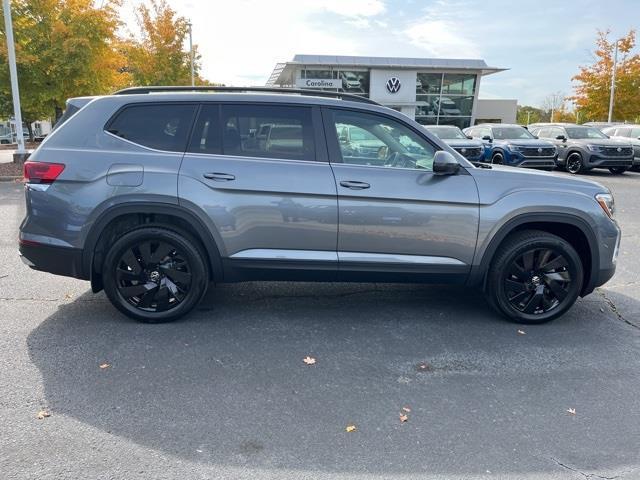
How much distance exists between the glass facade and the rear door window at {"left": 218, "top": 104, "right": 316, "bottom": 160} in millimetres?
33562

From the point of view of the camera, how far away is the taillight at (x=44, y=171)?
408 centimetres

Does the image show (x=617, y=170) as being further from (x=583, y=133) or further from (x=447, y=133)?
(x=447, y=133)

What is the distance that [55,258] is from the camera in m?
4.14

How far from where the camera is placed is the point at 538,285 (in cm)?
443

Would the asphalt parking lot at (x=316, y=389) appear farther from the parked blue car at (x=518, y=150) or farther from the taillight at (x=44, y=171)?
the parked blue car at (x=518, y=150)

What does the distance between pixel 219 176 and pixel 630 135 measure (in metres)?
20.6

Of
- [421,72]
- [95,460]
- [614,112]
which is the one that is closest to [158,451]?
[95,460]

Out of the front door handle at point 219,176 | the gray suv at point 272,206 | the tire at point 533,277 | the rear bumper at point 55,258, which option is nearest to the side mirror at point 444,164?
the gray suv at point 272,206

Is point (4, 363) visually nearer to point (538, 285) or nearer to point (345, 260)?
point (345, 260)


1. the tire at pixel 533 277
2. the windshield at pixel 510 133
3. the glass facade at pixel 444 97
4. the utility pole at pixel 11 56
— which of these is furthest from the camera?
the glass facade at pixel 444 97

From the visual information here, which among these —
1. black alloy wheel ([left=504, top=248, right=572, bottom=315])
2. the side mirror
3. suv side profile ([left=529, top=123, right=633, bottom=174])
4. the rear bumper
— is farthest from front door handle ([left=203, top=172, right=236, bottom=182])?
suv side profile ([left=529, top=123, right=633, bottom=174])

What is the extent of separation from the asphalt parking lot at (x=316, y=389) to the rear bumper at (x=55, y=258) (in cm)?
48

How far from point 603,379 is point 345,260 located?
79.8 inches

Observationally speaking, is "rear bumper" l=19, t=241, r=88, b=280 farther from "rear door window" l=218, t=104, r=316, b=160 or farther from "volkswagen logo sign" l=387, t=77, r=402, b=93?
"volkswagen logo sign" l=387, t=77, r=402, b=93
